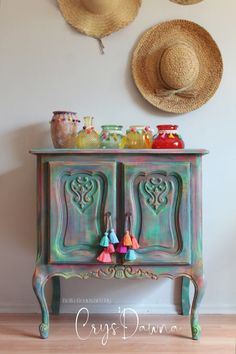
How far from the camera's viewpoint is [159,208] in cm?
200

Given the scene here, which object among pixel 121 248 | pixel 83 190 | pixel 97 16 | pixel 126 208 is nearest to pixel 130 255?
pixel 121 248

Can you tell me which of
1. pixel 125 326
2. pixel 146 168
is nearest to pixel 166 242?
pixel 146 168

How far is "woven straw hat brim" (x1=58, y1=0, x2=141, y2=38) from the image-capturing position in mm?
2363

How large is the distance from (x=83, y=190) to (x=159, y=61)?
831mm

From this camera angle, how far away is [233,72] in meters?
2.40

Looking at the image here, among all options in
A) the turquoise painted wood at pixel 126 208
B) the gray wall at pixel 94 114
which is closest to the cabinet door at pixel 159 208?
the turquoise painted wood at pixel 126 208

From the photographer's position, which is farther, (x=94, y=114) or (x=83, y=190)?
(x=94, y=114)

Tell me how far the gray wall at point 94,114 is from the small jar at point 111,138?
11.7 inches

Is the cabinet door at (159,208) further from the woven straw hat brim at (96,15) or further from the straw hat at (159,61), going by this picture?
the woven straw hat brim at (96,15)

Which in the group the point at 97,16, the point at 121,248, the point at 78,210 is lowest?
the point at 121,248

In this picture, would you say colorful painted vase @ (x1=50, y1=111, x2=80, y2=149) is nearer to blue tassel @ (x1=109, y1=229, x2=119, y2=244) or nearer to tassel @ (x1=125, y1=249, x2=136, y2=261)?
blue tassel @ (x1=109, y1=229, x2=119, y2=244)

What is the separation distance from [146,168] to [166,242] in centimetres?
34

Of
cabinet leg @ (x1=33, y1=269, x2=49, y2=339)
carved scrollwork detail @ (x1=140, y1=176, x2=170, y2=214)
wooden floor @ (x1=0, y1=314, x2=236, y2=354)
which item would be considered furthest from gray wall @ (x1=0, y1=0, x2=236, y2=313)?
carved scrollwork detail @ (x1=140, y1=176, x2=170, y2=214)

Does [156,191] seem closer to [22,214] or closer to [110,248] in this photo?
[110,248]
